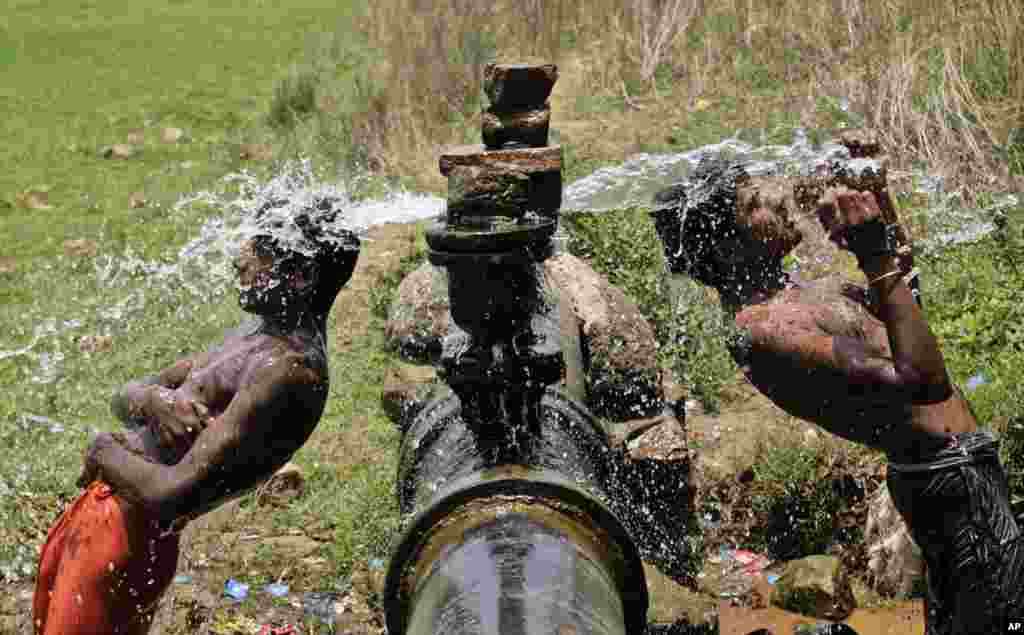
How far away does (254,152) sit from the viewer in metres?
10.4

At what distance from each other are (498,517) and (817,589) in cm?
247

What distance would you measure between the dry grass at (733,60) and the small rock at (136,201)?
70.2 inches

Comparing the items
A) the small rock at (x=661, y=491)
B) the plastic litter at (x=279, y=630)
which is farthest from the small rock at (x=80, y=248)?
the small rock at (x=661, y=491)

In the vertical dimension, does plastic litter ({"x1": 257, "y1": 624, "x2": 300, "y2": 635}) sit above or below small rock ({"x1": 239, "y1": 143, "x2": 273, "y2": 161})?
below

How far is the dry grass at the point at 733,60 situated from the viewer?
6.83m

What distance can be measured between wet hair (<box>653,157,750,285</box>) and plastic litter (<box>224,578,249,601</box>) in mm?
2234

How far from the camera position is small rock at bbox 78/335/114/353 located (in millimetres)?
7207

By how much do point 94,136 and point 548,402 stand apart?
976 cm

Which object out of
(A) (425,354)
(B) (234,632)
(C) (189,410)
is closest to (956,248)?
(A) (425,354)

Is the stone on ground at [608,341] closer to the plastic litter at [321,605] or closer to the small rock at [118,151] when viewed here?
the plastic litter at [321,605]

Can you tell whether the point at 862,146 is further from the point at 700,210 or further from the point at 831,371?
the point at 831,371

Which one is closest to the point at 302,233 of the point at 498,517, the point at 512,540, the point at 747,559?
the point at 498,517

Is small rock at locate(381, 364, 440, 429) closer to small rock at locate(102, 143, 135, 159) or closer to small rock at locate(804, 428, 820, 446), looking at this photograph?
small rock at locate(804, 428, 820, 446)

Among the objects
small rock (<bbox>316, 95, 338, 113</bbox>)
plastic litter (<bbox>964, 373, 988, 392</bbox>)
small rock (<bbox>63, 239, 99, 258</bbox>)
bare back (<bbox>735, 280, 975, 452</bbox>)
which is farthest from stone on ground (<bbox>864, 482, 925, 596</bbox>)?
small rock (<bbox>316, 95, 338, 113</bbox>)
